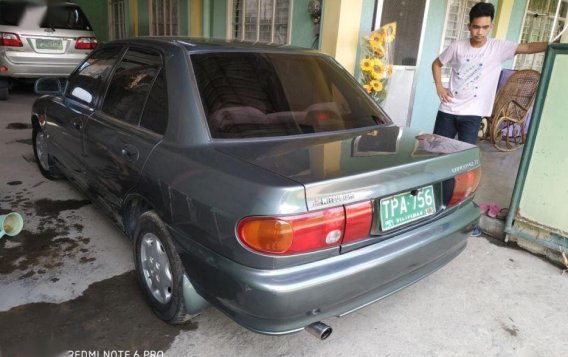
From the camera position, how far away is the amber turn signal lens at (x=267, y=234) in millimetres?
1615

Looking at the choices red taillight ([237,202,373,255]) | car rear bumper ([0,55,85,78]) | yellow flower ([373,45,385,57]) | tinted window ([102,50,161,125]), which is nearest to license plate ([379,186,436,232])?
red taillight ([237,202,373,255])

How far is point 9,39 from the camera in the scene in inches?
302

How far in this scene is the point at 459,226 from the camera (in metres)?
2.27

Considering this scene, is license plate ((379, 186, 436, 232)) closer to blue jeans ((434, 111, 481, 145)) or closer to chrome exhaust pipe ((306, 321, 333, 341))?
chrome exhaust pipe ((306, 321, 333, 341))

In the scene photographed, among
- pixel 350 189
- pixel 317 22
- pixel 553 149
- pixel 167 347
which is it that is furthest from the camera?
pixel 317 22

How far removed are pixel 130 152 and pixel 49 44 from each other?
7062 mm

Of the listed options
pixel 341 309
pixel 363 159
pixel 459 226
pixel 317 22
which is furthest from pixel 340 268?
pixel 317 22

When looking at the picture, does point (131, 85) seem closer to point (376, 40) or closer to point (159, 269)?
point (159, 269)

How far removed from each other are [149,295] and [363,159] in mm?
1400

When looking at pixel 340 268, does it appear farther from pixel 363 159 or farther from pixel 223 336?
pixel 223 336

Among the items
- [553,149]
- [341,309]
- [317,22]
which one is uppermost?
[317,22]

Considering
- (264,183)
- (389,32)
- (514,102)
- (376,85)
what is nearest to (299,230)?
(264,183)

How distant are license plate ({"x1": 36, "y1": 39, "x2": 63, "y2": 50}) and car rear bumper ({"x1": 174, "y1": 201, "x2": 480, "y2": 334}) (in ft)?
25.3

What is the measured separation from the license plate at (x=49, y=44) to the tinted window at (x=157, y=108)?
699 centimetres
